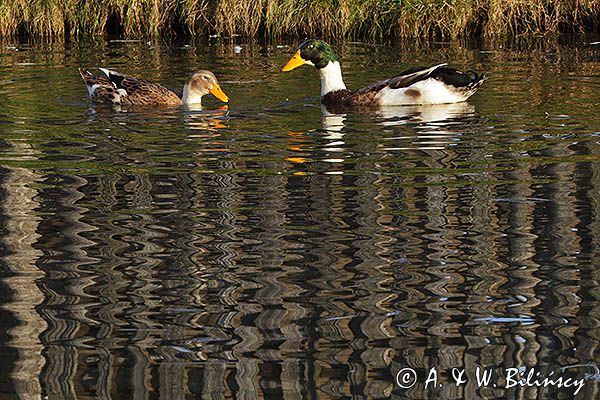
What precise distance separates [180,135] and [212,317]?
208 inches

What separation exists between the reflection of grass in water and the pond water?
7.32 m

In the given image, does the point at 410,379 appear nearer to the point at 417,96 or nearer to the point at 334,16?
the point at 417,96

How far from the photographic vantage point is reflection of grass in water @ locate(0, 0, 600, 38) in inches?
768

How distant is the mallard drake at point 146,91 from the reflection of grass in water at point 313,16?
6762mm

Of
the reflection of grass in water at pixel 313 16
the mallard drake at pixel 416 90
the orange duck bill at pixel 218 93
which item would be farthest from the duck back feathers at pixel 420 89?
the reflection of grass in water at pixel 313 16

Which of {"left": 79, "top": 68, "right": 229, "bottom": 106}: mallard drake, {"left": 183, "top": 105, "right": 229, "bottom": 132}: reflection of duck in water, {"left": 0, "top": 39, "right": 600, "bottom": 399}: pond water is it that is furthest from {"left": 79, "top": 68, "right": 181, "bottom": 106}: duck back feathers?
{"left": 0, "top": 39, "right": 600, "bottom": 399}: pond water

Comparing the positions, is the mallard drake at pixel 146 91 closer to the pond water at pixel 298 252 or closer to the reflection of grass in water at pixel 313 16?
the pond water at pixel 298 252

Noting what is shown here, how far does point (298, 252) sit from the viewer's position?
22.4ft

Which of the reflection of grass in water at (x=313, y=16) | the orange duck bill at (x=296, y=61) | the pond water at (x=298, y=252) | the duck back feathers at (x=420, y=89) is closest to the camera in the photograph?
the pond water at (x=298, y=252)

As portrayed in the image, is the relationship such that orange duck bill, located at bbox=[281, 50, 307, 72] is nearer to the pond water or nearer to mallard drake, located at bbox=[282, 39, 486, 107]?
mallard drake, located at bbox=[282, 39, 486, 107]

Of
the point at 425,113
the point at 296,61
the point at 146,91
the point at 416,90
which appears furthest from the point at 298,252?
the point at 296,61

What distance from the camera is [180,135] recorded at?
10.9 metres

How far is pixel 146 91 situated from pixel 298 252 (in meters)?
6.53

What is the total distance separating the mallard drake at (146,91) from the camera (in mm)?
13016
